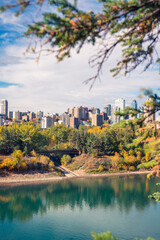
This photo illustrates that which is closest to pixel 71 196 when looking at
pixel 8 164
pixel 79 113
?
pixel 8 164

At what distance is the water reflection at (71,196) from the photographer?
2109cm

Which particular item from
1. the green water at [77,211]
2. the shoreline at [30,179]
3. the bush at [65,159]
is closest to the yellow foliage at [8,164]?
the shoreline at [30,179]

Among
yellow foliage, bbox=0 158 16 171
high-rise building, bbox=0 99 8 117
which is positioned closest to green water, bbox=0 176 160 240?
yellow foliage, bbox=0 158 16 171

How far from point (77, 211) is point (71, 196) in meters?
5.12

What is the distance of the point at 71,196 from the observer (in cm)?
2534

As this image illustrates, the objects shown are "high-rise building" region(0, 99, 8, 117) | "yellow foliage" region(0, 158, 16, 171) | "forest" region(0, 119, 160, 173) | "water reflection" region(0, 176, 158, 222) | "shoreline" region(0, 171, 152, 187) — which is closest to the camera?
"water reflection" region(0, 176, 158, 222)

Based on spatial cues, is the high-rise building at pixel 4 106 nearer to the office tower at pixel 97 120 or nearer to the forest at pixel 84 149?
the office tower at pixel 97 120

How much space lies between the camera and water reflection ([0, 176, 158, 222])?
69.2 feet

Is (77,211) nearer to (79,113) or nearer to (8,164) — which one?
(8,164)

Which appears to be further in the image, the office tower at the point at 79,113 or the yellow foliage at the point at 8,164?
the office tower at the point at 79,113

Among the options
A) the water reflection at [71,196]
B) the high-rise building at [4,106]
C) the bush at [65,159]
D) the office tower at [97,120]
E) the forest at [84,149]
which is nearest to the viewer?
the water reflection at [71,196]

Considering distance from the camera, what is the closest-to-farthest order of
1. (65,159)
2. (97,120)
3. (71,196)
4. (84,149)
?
(71,196), (65,159), (84,149), (97,120)

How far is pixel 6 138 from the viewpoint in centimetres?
3900

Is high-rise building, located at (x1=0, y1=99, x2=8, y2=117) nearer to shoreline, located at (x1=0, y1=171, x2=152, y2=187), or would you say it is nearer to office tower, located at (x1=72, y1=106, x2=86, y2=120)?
office tower, located at (x1=72, y1=106, x2=86, y2=120)
